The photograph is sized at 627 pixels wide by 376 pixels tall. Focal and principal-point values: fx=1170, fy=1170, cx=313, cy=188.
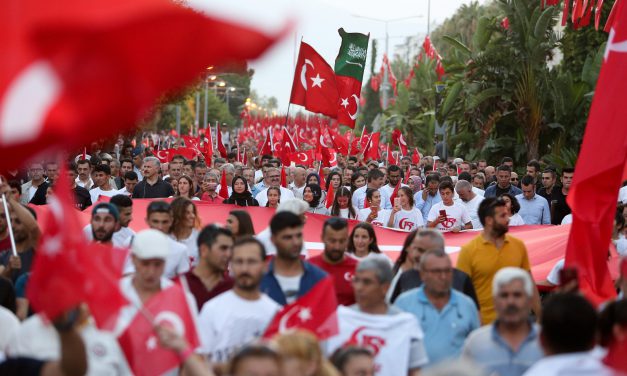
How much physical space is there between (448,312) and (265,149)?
17.1m

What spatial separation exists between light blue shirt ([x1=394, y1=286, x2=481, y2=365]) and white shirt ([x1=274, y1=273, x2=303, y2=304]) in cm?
66

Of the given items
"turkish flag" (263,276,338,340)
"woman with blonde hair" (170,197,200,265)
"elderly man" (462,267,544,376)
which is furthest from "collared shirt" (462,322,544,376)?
"woman with blonde hair" (170,197,200,265)

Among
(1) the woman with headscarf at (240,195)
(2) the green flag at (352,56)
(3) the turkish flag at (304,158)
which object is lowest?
(1) the woman with headscarf at (240,195)

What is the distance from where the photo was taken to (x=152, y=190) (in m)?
14.7

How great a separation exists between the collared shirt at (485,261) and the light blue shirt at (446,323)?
1.42 meters

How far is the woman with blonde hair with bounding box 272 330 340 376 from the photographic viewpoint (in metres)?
4.89

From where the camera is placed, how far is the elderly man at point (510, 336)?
6.16 m

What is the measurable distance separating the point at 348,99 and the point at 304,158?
254 inches

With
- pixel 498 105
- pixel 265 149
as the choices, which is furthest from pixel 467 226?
pixel 498 105

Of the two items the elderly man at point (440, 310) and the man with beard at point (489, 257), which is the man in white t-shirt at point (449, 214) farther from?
the elderly man at point (440, 310)

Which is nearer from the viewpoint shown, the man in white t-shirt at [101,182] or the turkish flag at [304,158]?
the man in white t-shirt at [101,182]

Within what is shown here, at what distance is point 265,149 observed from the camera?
942 inches

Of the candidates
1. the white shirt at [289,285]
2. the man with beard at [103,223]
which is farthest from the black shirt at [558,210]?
the white shirt at [289,285]

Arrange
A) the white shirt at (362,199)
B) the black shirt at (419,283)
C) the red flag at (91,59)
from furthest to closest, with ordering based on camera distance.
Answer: the white shirt at (362,199)
the black shirt at (419,283)
the red flag at (91,59)
